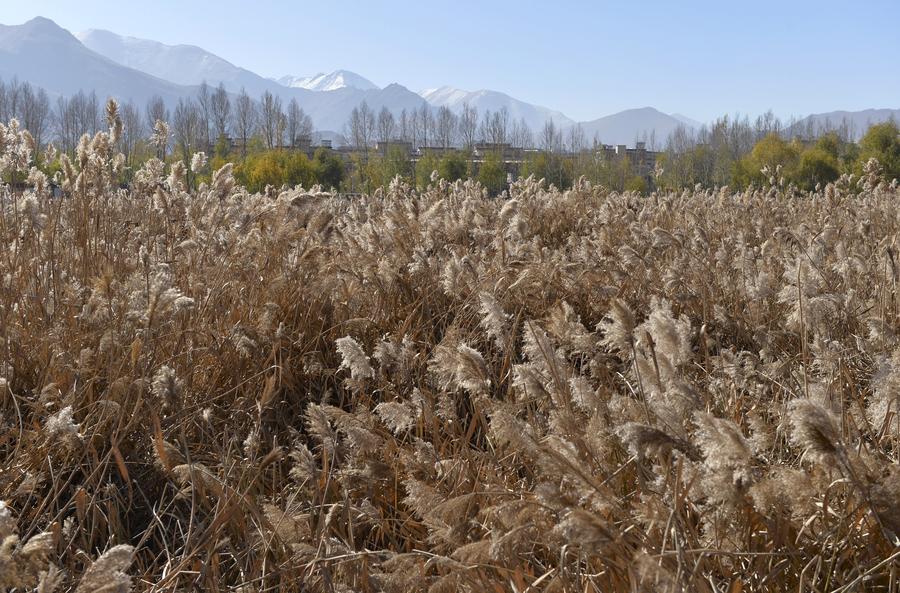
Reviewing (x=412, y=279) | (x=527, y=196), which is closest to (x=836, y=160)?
(x=527, y=196)

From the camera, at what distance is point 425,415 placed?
2182 mm

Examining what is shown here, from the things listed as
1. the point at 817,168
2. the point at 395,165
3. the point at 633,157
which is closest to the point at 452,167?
the point at 395,165

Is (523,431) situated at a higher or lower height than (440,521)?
higher

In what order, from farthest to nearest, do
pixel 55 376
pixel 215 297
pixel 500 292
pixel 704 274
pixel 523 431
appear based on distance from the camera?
pixel 704 274
pixel 500 292
pixel 215 297
pixel 55 376
pixel 523 431

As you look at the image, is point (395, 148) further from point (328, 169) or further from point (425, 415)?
point (425, 415)

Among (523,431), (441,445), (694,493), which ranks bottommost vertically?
(441,445)

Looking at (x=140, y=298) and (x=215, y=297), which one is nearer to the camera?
(x=140, y=298)

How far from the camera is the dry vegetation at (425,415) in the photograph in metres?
1.40

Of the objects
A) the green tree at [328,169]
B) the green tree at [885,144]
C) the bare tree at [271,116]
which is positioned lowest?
the green tree at [328,169]

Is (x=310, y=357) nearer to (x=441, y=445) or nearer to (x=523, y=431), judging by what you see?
(x=441, y=445)

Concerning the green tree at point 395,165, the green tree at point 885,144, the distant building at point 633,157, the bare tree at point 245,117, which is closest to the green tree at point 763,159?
the green tree at point 885,144

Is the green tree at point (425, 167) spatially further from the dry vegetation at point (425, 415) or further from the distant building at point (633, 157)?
the dry vegetation at point (425, 415)

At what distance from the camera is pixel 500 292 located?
3557mm

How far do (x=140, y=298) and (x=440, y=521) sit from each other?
1.29 metres
